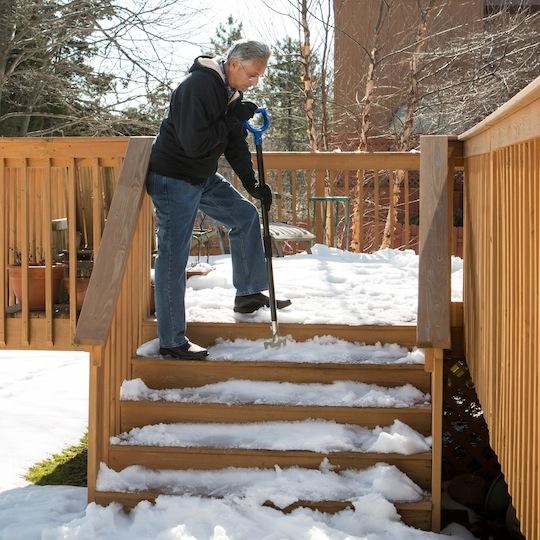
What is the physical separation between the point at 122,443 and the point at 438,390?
1.51m

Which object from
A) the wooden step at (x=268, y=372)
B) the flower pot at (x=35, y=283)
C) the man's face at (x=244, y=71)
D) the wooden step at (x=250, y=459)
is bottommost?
the wooden step at (x=250, y=459)

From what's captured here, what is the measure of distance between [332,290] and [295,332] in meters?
1.20

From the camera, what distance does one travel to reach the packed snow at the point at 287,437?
393 centimetres

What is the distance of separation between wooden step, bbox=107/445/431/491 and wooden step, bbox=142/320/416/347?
850 mm

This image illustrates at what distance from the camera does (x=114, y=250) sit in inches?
162

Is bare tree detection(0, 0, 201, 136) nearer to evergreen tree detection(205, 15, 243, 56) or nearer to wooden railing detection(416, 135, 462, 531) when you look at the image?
evergreen tree detection(205, 15, 243, 56)

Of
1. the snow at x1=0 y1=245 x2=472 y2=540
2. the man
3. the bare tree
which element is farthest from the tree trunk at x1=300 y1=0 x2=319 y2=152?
the man

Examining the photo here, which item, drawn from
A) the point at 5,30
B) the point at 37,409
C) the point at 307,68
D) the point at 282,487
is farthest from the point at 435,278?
the point at 5,30

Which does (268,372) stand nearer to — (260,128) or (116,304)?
(116,304)

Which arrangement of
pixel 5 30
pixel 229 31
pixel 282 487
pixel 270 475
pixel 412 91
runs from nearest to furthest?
1. pixel 282 487
2. pixel 270 475
3. pixel 5 30
4. pixel 412 91
5. pixel 229 31

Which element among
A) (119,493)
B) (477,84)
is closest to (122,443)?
(119,493)

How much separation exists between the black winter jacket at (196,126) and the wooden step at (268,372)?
968mm

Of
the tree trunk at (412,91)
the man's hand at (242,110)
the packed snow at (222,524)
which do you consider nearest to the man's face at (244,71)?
the man's hand at (242,110)

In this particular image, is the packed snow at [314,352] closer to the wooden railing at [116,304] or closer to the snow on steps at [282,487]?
the wooden railing at [116,304]
